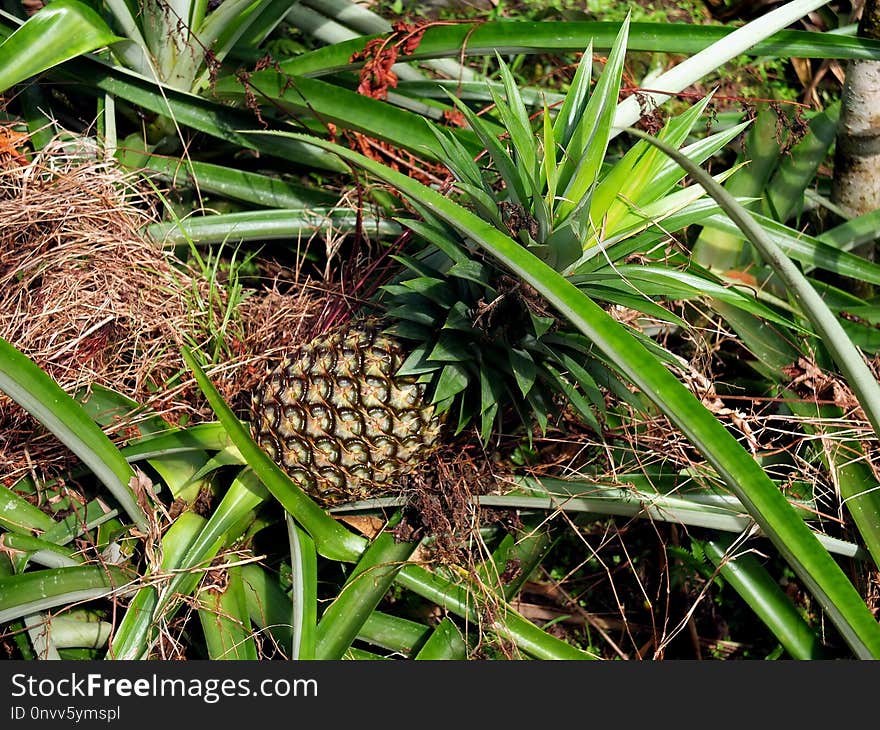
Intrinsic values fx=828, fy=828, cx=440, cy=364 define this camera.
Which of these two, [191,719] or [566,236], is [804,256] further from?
[191,719]

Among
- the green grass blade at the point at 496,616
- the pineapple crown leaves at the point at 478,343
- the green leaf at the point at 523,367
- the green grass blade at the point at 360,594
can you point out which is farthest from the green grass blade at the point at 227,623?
the green leaf at the point at 523,367

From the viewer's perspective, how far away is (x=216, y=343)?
1.49 meters

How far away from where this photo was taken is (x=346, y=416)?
1217 millimetres

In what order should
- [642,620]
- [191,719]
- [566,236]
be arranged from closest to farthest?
[566,236]
[191,719]
[642,620]

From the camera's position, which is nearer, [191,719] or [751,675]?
[191,719]

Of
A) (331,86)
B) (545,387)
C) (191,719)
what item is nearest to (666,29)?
(331,86)

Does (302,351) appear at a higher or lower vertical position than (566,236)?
lower

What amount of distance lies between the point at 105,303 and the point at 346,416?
1.75 feet

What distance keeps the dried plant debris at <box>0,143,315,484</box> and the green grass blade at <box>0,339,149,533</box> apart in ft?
0.66

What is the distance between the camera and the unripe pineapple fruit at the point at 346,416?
1216mm

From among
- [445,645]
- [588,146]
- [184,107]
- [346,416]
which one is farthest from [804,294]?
[184,107]

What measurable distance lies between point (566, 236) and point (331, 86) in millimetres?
680

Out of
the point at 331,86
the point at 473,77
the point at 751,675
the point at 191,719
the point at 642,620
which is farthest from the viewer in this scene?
the point at 473,77

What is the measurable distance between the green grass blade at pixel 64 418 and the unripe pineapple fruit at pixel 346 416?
0.71ft
